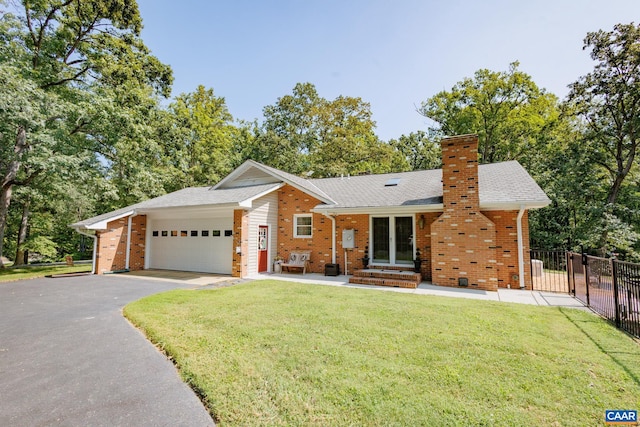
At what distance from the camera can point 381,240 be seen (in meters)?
10.9

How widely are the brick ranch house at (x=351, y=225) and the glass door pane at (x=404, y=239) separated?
1.4 inches

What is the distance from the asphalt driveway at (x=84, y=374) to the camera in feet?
9.25

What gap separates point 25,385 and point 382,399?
427 cm

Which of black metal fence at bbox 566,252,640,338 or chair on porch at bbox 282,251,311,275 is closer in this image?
black metal fence at bbox 566,252,640,338

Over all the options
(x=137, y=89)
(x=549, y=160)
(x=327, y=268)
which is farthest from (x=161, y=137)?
(x=549, y=160)

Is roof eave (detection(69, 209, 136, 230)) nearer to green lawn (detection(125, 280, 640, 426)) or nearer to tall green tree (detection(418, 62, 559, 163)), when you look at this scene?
green lawn (detection(125, 280, 640, 426))

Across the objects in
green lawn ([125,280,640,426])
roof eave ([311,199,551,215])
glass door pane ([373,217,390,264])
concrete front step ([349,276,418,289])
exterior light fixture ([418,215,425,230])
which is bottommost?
green lawn ([125,280,640,426])

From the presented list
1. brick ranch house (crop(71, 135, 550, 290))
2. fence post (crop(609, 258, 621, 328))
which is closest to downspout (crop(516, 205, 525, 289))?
brick ranch house (crop(71, 135, 550, 290))

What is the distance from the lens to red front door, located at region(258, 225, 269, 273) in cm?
1201

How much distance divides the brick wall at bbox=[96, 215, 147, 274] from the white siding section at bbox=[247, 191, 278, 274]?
6500 mm

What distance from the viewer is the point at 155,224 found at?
46.8 ft

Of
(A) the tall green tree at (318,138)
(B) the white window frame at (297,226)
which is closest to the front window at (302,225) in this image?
(B) the white window frame at (297,226)

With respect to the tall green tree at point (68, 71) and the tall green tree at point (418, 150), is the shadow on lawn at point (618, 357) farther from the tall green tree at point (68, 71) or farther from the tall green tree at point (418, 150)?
the tall green tree at point (418, 150)

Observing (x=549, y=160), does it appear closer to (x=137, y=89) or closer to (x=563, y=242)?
(x=563, y=242)
